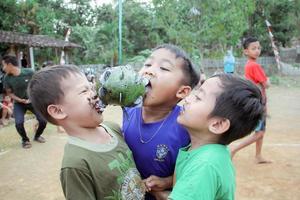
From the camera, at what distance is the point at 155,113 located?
1.83m

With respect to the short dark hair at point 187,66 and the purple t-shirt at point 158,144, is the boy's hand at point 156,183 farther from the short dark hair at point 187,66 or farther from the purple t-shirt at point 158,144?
the short dark hair at point 187,66

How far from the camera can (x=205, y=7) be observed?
53.6 ft

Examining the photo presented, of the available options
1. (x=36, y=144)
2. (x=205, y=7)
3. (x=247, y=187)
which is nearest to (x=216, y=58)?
(x=205, y=7)

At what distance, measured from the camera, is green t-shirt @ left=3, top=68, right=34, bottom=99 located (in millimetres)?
6855

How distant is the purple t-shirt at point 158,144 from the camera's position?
172cm

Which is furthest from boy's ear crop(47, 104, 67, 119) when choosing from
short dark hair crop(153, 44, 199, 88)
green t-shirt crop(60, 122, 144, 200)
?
short dark hair crop(153, 44, 199, 88)

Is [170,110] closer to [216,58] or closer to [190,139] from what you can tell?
[190,139]

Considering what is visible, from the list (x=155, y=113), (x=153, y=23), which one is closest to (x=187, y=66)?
(x=155, y=113)

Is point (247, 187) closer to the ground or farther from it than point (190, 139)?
closer to the ground

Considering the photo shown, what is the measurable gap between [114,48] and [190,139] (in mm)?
18125

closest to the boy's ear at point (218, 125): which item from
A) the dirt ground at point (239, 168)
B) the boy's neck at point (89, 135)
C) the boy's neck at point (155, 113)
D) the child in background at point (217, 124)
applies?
the child in background at point (217, 124)

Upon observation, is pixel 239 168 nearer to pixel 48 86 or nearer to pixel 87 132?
pixel 87 132

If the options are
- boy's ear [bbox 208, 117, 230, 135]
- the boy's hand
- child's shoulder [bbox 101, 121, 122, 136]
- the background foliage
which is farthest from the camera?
the background foliage

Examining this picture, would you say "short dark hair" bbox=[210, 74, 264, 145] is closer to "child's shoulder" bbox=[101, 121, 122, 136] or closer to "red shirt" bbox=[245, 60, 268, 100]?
"child's shoulder" bbox=[101, 121, 122, 136]
